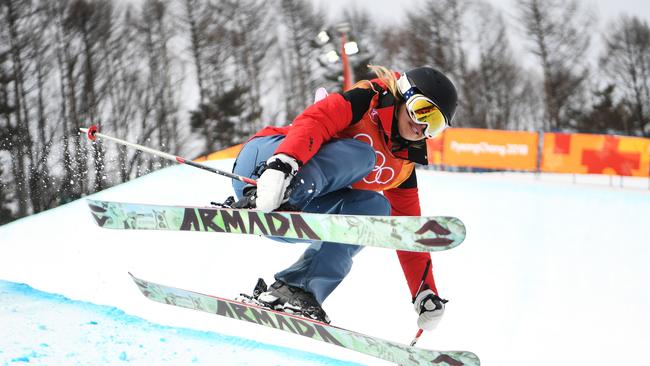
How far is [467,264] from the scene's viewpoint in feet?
16.9

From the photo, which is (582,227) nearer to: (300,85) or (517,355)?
(517,355)

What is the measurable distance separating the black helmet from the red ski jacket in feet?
0.42

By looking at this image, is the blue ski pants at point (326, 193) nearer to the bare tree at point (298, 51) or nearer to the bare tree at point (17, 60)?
the bare tree at point (17, 60)

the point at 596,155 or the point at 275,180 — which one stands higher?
the point at 275,180

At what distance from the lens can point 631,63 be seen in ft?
83.4

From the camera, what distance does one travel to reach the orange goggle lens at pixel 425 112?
95.9 inches

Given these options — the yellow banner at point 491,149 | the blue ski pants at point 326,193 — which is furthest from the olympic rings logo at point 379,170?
the yellow banner at point 491,149

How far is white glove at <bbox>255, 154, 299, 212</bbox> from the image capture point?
7.10 feet

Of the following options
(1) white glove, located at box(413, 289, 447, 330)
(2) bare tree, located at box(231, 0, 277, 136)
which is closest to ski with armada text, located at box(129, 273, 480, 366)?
(1) white glove, located at box(413, 289, 447, 330)

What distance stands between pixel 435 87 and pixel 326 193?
1.99 feet

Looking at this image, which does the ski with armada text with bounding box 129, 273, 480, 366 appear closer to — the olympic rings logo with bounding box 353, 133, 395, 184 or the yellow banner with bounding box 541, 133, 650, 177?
the olympic rings logo with bounding box 353, 133, 395, 184

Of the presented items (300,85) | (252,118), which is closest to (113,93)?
(252,118)

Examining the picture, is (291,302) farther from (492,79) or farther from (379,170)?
(492,79)

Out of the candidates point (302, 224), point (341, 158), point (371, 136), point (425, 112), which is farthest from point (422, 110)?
point (302, 224)
